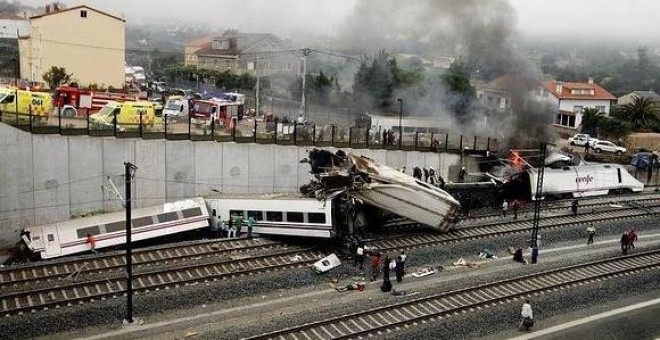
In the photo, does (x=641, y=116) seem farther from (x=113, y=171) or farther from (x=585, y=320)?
(x=113, y=171)

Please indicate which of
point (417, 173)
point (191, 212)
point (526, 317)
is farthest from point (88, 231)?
point (417, 173)

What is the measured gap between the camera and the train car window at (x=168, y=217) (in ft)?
83.7

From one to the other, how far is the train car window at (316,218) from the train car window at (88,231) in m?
7.60

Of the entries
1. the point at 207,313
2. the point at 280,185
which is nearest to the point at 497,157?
the point at 280,185

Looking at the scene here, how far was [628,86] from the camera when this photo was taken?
12206cm

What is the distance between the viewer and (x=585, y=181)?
35.3 m

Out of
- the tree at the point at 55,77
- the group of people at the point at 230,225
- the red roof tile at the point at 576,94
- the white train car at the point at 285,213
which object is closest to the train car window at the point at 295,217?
the white train car at the point at 285,213

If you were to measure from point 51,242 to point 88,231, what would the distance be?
128 centimetres

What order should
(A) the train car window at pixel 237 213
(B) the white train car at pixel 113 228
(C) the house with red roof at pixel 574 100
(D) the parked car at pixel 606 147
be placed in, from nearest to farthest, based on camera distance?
1. (B) the white train car at pixel 113 228
2. (A) the train car window at pixel 237 213
3. (D) the parked car at pixel 606 147
4. (C) the house with red roof at pixel 574 100

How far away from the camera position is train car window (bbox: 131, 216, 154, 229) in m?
24.9

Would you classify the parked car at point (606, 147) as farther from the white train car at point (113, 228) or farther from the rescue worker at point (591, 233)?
the white train car at point (113, 228)

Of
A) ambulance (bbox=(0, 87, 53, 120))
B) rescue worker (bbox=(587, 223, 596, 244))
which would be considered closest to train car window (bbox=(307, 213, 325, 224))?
rescue worker (bbox=(587, 223, 596, 244))

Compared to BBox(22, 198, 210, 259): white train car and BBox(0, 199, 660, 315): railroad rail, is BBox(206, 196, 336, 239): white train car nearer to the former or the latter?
BBox(0, 199, 660, 315): railroad rail

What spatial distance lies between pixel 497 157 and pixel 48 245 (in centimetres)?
2344
